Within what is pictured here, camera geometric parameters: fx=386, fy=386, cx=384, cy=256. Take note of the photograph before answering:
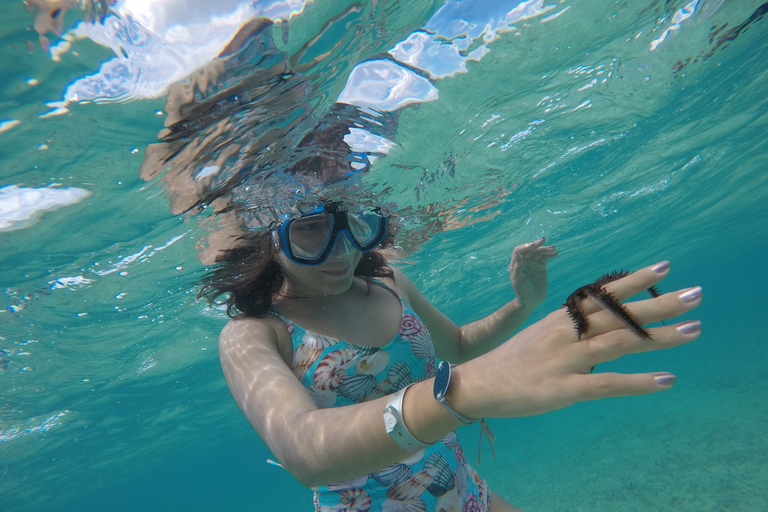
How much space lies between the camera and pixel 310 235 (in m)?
3.85

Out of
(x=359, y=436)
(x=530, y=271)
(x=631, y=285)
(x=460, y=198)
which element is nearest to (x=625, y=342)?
(x=631, y=285)

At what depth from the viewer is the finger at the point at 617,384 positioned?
1328 mm

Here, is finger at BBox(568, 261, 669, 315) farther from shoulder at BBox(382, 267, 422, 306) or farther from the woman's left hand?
shoulder at BBox(382, 267, 422, 306)

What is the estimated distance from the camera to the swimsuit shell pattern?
10.0 feet

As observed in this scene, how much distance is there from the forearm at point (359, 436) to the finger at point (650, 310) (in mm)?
709

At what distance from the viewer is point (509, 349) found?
1588 mm

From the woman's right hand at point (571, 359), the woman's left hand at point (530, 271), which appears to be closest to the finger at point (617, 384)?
the woman's right hand at point (571, 359)

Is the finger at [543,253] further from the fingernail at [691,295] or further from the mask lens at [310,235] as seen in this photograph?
the fingernail at [691,295]

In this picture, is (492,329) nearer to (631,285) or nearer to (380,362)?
(380,362)

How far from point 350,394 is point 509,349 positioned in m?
2.00

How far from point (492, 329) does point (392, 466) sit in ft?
6.69

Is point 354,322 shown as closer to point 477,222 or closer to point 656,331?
point 656,331

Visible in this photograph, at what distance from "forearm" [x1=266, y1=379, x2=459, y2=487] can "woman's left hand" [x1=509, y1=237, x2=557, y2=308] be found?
221cm

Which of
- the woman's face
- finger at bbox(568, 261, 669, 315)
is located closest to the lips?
the woman's face
